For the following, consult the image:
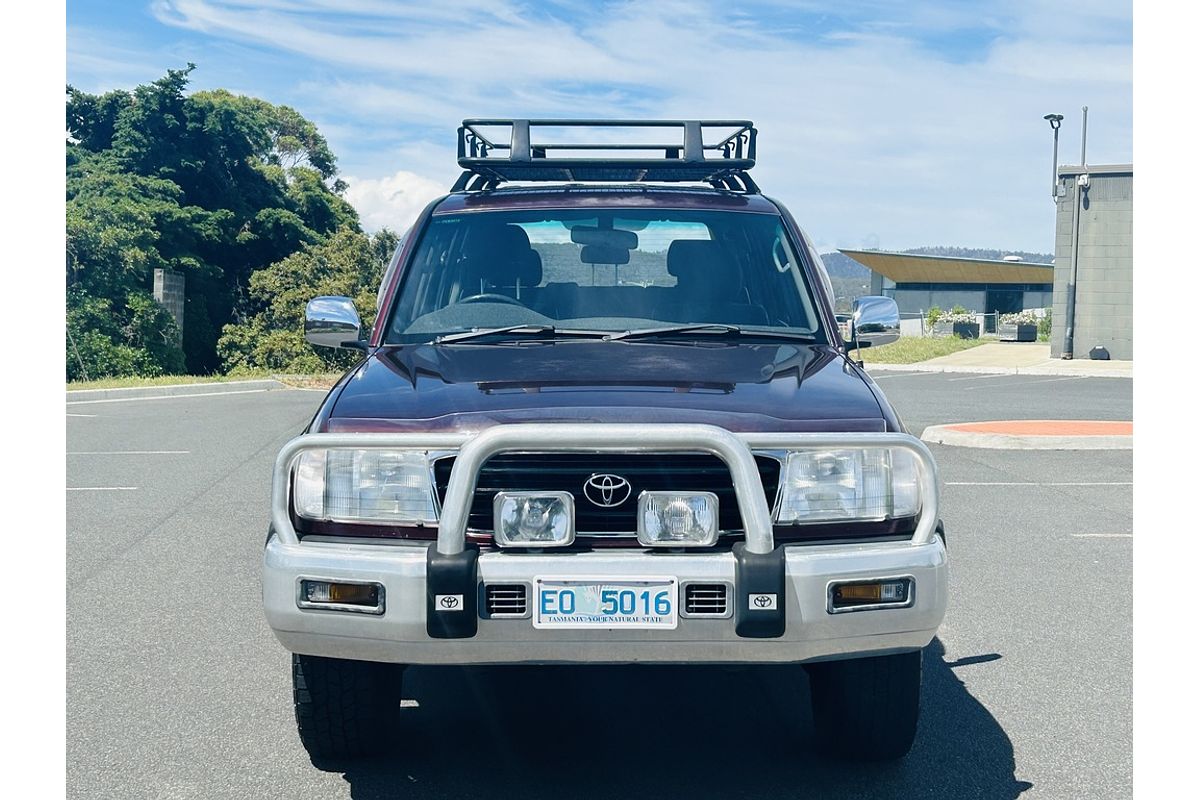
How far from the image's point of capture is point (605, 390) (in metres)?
3.67

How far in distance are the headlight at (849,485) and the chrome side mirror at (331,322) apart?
2.14 m

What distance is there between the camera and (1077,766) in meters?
4.07

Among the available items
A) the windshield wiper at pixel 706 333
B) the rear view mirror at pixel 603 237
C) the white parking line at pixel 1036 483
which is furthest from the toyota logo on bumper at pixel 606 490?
the white parking line at pixel 1036 483

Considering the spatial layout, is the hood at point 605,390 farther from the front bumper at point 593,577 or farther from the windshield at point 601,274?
the windshield at point 601,274

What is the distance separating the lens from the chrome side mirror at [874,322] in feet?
16.6

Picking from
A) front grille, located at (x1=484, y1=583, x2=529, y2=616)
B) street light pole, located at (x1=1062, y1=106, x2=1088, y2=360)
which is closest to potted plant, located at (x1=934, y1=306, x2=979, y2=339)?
street light pole, located at (x1=1062, y1=106, x2=1088, y2=360)

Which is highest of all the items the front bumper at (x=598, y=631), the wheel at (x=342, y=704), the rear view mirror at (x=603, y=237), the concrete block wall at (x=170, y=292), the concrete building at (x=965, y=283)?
the concrete building at (x=965, y=283)

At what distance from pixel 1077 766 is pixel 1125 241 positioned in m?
32.6

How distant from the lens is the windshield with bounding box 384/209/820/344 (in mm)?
4785

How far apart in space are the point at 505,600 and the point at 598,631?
25cm

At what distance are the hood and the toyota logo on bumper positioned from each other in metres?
0.17

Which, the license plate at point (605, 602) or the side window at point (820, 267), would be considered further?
the side window at point (820, 267)
